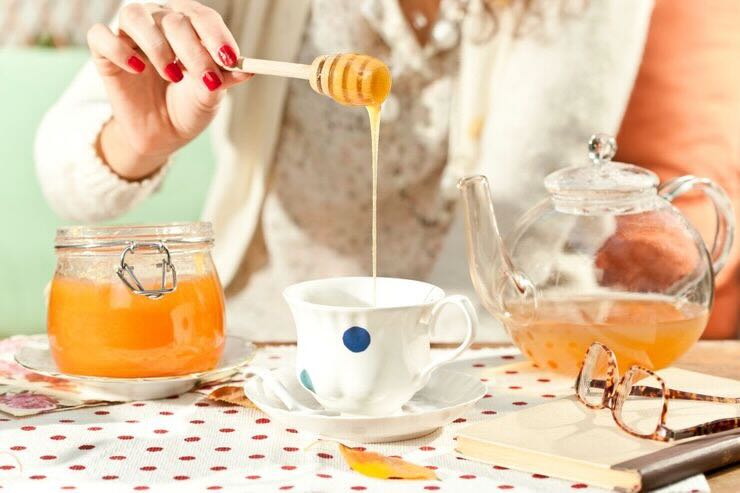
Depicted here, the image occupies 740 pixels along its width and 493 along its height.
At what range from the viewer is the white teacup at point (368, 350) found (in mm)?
572

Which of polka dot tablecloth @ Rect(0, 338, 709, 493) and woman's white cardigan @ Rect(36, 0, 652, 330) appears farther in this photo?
woman's white cardigan @ Rect(36, 0, 652, 330)

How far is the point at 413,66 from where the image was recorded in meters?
1.43

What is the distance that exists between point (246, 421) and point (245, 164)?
0.91m

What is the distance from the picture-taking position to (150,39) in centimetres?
83

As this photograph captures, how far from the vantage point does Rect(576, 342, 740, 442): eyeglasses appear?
0.54 metres

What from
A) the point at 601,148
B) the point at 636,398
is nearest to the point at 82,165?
the point at 601,148

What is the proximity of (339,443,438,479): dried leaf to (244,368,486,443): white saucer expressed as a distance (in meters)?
0.02

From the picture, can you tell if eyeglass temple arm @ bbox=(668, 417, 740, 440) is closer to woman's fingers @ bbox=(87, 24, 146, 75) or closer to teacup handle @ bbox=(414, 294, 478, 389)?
teacup handle @ bbox=(414, 294, 478, 389)

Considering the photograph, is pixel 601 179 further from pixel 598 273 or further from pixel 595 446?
pixel 595 446

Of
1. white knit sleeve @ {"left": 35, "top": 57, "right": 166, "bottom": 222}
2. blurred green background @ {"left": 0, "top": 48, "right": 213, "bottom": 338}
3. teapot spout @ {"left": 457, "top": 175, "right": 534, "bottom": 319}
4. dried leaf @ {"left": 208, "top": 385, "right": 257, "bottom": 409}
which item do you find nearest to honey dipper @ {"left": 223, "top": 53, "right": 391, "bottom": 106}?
A: teapot spout @ {"left": 457, "top": 175, "right": 534, "bottom": 319}

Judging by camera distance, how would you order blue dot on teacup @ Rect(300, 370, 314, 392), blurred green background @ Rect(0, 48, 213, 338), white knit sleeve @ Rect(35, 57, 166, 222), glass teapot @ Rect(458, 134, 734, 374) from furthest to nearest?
1. blurred green background @ Rect(0, 48, 213, 338)
2. white knit sleeve @ Rect(35, 57, 166, 222)
3. glass teapot @ Rect(458, 134, 734, 374)
4. blue dot on teacup @ Rect(300, 370, 314, 392)

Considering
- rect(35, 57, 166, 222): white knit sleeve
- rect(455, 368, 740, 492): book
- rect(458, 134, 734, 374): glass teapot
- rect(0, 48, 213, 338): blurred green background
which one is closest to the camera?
rect(455, 368, 740, 492): book

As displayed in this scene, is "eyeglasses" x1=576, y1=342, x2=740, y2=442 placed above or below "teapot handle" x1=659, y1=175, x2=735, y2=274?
below

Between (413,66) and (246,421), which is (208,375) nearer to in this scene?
(246,421)
